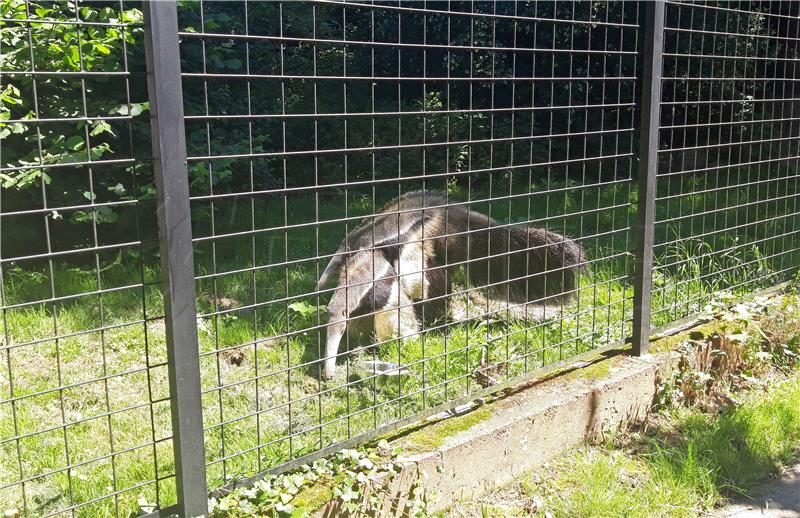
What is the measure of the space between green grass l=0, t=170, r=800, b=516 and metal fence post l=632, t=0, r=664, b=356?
109 mm

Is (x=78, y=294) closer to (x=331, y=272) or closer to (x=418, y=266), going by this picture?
(x=331, y=272)

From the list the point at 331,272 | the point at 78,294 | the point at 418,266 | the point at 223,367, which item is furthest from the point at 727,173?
the point at 78,294

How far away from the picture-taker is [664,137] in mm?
9094

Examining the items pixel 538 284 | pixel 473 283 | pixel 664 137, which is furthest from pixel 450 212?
pixel 664 137

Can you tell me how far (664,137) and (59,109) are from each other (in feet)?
21.8

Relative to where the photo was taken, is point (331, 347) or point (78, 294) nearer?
point (78, 294)

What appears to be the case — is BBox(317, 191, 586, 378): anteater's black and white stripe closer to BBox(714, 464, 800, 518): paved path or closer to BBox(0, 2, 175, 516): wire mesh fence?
BBox(0, 2, 175, 516): wire mesh fence

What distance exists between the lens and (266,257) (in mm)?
6840


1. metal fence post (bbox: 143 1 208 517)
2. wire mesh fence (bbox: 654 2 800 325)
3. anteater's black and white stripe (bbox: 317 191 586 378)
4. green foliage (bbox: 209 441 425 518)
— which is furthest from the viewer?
wire mesh fence (bbox: 654 2 800 325)

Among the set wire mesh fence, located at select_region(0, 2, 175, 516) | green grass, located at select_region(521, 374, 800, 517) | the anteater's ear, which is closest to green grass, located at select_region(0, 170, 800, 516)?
wire mesh fence, located at select_region(0, 2, 175, 516)

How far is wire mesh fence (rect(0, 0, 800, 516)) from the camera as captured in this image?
8.47ft

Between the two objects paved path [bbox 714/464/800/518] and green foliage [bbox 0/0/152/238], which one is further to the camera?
green foliage [bbox 0/0/152/238]

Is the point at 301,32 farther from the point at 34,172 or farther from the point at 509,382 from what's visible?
the point at 509,382

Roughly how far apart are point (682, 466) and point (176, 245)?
255cm
